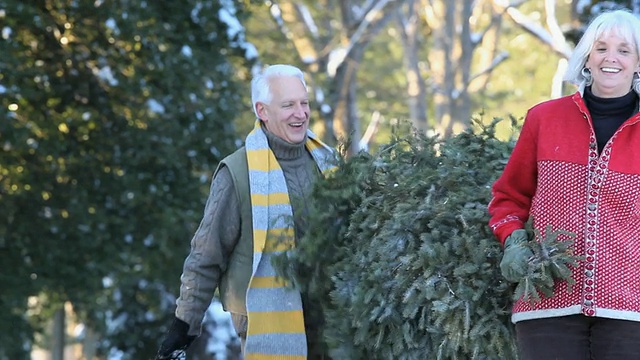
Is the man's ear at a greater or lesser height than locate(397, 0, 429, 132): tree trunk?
lesser

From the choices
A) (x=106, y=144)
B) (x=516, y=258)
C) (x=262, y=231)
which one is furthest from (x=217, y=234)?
(x=106, y=144)

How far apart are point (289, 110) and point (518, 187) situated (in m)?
1.25

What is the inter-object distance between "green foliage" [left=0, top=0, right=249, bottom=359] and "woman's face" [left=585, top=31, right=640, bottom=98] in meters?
6.79

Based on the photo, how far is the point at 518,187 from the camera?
372 centimetres

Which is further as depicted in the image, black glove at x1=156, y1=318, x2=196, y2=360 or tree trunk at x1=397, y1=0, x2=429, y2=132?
tree trunk at x1=397, y1=0, x2=429, y2=132

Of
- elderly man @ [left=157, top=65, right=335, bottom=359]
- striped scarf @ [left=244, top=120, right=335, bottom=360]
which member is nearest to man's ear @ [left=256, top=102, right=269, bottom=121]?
elderly man @ [left=157, top=65, right=335, bottom=359]

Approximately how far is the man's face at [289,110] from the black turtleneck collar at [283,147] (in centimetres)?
2

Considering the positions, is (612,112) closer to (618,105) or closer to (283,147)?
(618,105)

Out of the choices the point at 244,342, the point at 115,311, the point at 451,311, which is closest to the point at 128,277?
the point at 115,311

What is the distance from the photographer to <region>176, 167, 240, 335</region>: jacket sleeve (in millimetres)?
4562

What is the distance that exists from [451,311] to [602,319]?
544 millimetres

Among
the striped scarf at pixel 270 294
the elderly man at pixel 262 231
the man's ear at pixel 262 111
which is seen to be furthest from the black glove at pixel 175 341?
the man's ear at pixel 262 111

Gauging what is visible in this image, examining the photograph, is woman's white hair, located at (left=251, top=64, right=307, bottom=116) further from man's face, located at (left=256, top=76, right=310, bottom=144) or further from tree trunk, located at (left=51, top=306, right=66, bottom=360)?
tree trunk, located at (left=51, top=306, right=66, bottom=360)

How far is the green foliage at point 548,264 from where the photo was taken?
343 centimetres
